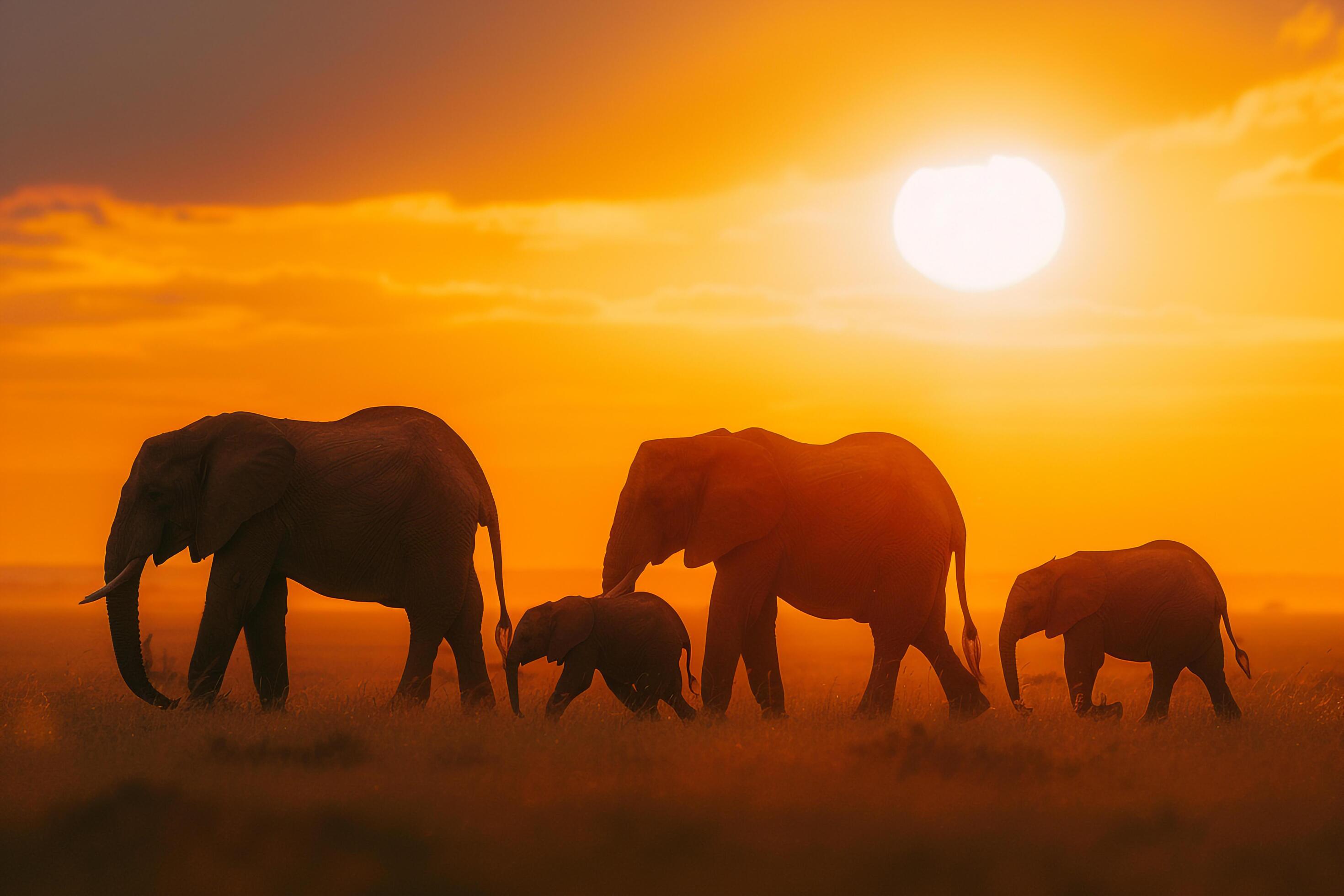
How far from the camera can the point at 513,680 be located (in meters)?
17.5

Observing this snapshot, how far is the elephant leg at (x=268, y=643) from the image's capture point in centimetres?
1792

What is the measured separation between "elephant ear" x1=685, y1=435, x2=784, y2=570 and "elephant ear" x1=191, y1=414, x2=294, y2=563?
201 inches

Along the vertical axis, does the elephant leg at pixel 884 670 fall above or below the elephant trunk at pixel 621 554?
below

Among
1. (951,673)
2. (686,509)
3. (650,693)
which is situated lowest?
(951,673)

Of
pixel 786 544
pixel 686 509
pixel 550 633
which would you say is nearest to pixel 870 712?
pixel 786 544

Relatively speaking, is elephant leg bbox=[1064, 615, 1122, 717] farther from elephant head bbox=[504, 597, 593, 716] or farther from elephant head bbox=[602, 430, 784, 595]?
elephant head bbox=[504, 597, 593, 716]

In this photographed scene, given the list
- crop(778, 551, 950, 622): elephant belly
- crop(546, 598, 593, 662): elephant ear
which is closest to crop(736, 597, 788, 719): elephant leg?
crop(778, 551, 950, 622): elephant belly

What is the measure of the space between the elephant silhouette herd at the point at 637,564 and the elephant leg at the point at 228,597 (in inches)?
1.0

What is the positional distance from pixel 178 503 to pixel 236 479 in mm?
880

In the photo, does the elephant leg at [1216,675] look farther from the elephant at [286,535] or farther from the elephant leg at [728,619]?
the elephant at [286,535]

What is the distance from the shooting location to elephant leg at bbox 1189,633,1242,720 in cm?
1978

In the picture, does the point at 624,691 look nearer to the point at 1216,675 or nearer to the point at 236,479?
the point at 236,479

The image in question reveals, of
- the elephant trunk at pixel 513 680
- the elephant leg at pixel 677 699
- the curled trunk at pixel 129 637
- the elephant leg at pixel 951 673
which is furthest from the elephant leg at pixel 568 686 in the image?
the elephant leg at pixel 951 673

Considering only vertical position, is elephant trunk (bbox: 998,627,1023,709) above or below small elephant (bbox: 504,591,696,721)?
below
